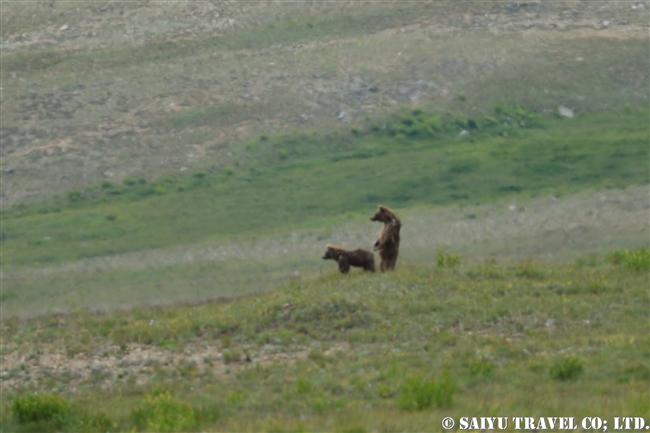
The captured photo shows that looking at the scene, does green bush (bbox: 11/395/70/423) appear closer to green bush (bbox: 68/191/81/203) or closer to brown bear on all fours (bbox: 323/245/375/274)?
brown bear on all fours (bbox: 323/245/375/274)

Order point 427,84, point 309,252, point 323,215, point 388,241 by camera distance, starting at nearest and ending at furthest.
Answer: point 388,241, point 309,252, point 323,215, point 427,84

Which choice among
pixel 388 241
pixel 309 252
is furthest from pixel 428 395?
pixel 309 252

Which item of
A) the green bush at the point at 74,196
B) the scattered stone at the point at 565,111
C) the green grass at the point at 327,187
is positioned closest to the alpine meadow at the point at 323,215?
the green grass at the point at 327,187

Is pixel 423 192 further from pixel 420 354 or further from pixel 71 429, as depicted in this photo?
pixel 71 429

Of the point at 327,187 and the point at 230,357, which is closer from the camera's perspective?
the point at 230,357

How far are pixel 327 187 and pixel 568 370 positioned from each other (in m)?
22.5

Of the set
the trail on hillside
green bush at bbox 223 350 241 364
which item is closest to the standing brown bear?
the trail on hillside

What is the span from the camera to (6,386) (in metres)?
15.1

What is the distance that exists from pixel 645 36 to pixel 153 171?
81.5 ft

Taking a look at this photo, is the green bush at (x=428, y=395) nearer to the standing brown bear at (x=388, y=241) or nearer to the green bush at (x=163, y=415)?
the green bush at (x=163, y=415)

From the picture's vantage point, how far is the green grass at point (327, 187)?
100 ft

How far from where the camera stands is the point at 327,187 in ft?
111

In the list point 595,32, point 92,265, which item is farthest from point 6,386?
point 595,32

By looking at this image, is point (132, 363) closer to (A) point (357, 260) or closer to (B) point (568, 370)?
→ (A) point (357, 260)
